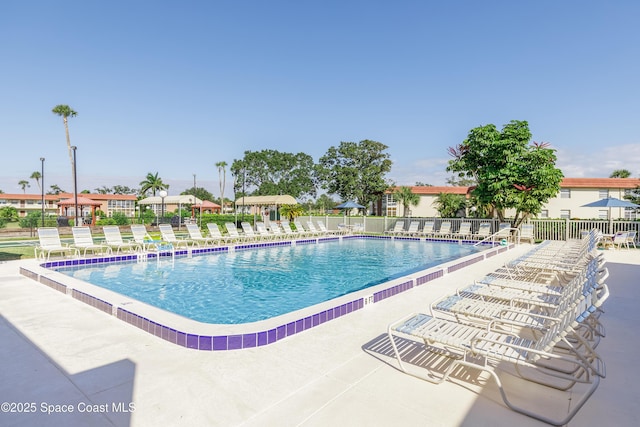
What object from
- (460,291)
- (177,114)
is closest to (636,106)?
(460,291)

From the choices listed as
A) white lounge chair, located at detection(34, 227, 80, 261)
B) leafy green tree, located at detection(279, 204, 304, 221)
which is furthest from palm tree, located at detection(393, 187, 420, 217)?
white lounge chair, located at detection(34, 227, 80, 261)

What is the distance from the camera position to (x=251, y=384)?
271cm

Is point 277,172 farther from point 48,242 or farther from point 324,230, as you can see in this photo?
point 48,242

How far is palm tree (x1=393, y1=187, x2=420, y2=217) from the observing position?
2864cm

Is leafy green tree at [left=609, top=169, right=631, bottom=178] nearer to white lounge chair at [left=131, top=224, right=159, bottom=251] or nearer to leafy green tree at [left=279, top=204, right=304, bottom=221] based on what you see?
leafy green tree at [left=279, top=204, right=304, bottom=221]

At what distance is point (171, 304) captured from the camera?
598 cm

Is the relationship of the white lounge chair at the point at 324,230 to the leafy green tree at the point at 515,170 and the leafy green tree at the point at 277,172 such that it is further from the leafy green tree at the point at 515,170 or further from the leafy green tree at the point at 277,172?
the leafy green tree at the point at 277,172

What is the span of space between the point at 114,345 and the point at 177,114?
77.4 ft

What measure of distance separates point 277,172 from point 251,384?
146 ft

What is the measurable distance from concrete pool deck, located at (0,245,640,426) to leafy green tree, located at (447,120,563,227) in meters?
12.4

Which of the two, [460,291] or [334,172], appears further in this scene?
[334,172]

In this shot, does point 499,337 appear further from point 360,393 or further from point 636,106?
point 636,106

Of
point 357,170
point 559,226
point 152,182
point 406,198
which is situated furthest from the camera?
point 152,182

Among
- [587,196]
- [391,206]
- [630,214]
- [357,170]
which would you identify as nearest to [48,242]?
[391,206]
